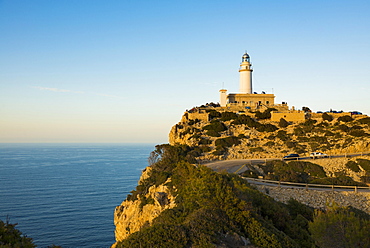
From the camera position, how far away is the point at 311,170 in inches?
1179

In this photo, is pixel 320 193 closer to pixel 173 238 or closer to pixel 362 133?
pixel 173 238

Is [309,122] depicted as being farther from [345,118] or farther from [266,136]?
[266,136]

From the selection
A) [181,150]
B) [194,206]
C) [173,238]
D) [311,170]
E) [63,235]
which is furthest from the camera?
[181,150]

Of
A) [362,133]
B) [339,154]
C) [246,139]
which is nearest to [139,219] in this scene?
[246,139]

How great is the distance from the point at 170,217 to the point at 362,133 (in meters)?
→ 37.3

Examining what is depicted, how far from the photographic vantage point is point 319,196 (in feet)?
67.7

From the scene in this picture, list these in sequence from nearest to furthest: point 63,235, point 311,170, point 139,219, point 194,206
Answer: point 194,206 → point 139,219 → point 311,170 → point 63,235

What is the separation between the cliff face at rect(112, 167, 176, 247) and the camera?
21.2m

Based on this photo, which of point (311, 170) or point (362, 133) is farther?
point (362, 133)

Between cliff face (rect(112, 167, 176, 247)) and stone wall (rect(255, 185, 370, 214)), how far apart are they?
23.9 ft

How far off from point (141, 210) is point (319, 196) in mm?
13801

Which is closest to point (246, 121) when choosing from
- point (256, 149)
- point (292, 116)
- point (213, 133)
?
point (213, 133)

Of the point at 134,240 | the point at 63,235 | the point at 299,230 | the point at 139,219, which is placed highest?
the point at 134,240

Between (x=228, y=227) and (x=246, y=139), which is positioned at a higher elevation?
(x=246, y=139)
